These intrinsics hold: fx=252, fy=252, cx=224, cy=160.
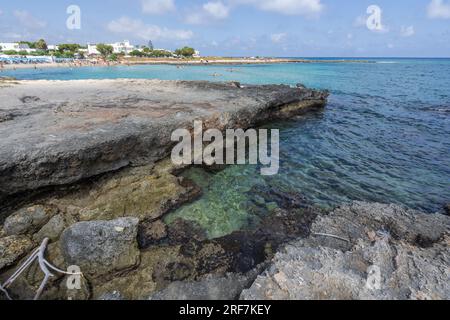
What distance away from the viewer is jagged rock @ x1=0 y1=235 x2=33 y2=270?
213 inches

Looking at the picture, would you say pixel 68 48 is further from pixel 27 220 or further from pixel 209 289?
pixel 209 289

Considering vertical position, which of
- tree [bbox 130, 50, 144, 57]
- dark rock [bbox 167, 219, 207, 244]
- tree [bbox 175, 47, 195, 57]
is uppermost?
tree [bbox 175, 47, 195, 57]

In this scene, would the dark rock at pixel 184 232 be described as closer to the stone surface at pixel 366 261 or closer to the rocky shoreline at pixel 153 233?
the rocky shoreline at pixel 153 233

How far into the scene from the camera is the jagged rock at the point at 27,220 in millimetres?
6148

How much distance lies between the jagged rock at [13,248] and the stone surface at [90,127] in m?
1.31

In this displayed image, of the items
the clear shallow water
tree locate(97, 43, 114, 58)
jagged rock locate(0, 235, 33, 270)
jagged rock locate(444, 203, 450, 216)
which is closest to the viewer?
jagged rock locate(0, 235, 33, 270)

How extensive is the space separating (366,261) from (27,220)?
8.07m

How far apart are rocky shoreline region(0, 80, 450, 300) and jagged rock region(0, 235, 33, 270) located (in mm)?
19

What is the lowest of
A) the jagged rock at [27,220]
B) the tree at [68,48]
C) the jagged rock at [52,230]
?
the jagged rock at [52,230]

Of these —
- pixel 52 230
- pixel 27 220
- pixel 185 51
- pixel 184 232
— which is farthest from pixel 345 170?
pixel 185 51

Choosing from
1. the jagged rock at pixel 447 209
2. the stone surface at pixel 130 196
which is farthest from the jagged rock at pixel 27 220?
the jagged rock at pixel 447 209

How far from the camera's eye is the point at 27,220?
6305mm

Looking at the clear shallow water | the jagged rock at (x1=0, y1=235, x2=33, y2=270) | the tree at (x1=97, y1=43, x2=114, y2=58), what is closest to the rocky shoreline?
the jagged rock at (x1=0, y1=235, x2=33, y2=270)

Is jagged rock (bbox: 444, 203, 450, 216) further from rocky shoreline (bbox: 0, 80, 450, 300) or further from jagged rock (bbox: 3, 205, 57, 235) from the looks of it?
jagged rock (bbox: 3, 205, 57, 235)
